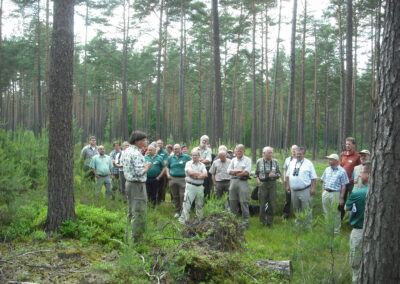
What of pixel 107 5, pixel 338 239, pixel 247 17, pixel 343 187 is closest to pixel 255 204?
pixel 343 187

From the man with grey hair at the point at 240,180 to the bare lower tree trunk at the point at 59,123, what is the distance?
3.90 metres

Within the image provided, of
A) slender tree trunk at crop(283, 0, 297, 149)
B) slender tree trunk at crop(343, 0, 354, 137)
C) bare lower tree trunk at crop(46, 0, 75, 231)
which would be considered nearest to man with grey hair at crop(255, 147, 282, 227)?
bare lower tree trunk at crop(46, 0, 75, 231)

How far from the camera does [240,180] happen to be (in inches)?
333

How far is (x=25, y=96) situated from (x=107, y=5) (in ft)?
109

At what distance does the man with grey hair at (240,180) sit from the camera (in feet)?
27.5

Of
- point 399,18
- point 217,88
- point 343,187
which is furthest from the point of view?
point 217,88

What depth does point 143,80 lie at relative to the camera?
43.6 meters

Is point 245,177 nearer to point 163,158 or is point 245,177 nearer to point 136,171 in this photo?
point 163,158

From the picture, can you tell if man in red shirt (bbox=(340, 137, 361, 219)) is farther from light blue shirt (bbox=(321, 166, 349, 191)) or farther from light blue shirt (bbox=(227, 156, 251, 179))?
light blue shirt (bbox=(227, 156, 251, 179))

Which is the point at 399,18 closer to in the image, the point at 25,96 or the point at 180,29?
the point at 180,29

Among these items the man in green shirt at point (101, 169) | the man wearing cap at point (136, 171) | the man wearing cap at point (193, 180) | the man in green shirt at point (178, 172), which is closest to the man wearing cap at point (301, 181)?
the man wearing cap at point (193, 180)

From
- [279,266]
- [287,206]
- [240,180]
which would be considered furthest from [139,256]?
[287,206]

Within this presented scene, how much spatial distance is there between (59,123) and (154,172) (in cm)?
429

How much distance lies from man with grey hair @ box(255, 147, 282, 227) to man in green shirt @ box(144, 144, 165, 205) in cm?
294
